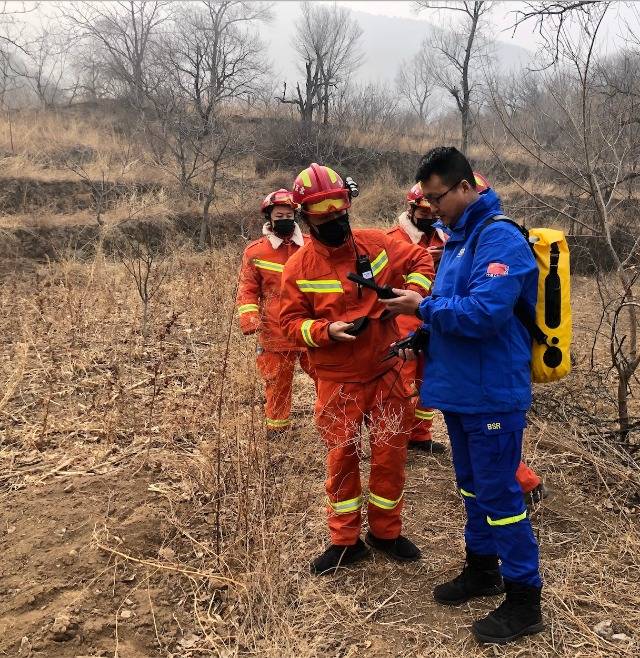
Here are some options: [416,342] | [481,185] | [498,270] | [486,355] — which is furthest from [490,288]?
[481,185]

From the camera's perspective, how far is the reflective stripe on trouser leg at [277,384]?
13.6ft

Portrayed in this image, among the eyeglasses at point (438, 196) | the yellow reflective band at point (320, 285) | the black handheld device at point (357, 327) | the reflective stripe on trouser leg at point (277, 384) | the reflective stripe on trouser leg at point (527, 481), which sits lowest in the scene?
the reflective stripe on trouser leg at point (527, 481)

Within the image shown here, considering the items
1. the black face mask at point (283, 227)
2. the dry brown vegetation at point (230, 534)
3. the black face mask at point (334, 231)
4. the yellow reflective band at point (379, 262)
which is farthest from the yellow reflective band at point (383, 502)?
the black face mask at point (283, 227)

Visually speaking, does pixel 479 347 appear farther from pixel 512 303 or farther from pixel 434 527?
pixel 434 527

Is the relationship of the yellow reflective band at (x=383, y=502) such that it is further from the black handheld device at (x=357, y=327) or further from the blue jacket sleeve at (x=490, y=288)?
the blue jacket sleeve at (x=490, y=288)

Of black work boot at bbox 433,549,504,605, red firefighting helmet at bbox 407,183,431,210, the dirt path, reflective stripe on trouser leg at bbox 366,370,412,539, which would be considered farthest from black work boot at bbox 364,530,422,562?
red firefighting helmet at bbox 407,183,431,210

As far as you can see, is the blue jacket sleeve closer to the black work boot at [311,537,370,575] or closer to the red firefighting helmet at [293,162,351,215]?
the red firefighting helmet at [293,162,351,215]

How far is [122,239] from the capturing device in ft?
35.1

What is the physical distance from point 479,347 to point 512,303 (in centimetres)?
23

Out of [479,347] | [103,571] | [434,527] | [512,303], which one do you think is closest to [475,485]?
[479,347]

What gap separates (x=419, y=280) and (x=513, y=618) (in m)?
1.58

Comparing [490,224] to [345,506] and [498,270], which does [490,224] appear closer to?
[498,270]

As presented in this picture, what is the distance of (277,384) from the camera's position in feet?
13.7

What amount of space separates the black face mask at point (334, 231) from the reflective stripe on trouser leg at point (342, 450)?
0.70m
